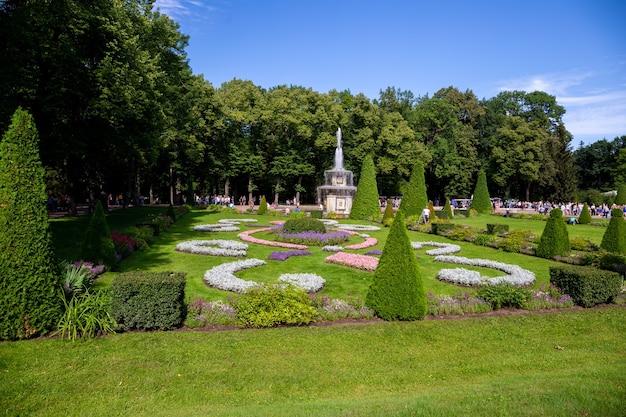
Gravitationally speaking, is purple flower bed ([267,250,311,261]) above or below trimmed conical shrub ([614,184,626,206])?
below

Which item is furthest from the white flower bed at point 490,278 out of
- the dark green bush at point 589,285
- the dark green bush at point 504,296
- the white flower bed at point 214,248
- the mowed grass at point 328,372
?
the white flower bed at point 214,248

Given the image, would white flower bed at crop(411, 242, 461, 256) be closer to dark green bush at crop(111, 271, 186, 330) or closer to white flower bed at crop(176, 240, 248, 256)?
white flower bed at crop(176, 240, 248, 256)

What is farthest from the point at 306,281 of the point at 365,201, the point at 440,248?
the point at 365,201

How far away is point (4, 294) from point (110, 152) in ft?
70.4

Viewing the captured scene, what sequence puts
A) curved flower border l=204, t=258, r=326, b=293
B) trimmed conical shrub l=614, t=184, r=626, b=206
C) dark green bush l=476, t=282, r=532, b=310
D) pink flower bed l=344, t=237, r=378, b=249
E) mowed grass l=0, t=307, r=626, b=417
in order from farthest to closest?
trimmed conical shrub l=614, t=184, r=626, b=206 → pink flower bed l=344, t=237, r=378, b=249 → curved flower border l=204, t=258, r=326, b=293 → dark green bush l=476, t=282, r=532, b=310 → mowed grass l=0, t=307, r=626, b=417

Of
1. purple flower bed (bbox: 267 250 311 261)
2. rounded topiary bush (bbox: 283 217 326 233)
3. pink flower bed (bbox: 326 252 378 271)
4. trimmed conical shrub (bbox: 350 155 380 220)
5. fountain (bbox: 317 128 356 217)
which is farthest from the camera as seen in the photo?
fountain (bbox: 317 128 356 217)

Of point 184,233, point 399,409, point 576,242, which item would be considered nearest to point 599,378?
point 399,409

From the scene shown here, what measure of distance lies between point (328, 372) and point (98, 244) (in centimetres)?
998

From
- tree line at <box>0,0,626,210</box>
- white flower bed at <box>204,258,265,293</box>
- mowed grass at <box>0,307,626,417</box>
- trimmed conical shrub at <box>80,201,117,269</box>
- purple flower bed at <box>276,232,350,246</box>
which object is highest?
tree line at <box>0,0,626,210</box>

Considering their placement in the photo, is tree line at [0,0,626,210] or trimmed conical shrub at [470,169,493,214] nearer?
tree line at [0,0,626,210]

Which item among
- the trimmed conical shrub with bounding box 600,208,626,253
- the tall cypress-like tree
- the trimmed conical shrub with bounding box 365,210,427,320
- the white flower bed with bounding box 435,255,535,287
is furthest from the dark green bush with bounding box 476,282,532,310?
the trimmed conical shrub with bounding box 600,208,626,253

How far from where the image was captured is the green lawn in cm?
566

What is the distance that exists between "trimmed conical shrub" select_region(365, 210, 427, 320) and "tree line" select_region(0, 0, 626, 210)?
16596mm

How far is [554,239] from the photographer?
1738 centimetres
